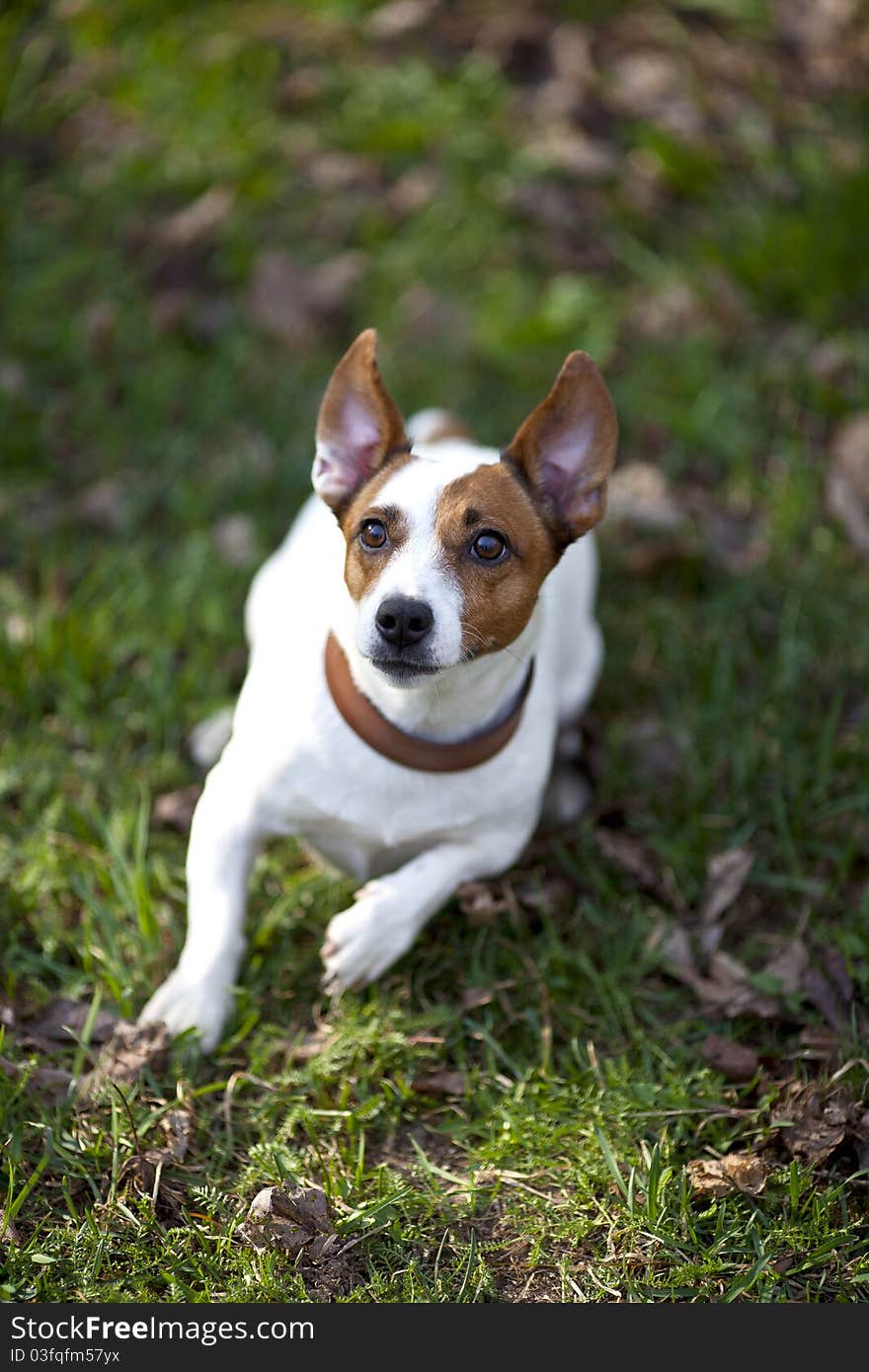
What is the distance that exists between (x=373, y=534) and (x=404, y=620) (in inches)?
10.1

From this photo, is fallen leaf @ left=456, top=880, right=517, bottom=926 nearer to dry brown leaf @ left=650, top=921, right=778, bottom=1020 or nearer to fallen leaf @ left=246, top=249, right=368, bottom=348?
dry brown leaf @ left=650, top=921, right=778, bottom=1020

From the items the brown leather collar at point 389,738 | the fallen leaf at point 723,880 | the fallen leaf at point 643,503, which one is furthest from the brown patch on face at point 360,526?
the fallen leaf at point 643,503

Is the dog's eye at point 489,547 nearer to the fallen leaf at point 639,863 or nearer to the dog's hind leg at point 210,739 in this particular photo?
the fallen leaf at point 639,863

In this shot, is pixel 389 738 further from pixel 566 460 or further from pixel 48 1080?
pixel 48 1080

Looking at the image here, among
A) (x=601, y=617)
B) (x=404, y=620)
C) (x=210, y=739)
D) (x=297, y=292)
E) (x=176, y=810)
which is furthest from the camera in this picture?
(x=297, y=292)

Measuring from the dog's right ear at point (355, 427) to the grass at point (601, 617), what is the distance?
1101mm

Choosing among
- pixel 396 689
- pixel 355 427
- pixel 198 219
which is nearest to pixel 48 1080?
pixel 396 689

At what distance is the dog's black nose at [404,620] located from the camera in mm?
2682

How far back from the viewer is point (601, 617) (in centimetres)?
449

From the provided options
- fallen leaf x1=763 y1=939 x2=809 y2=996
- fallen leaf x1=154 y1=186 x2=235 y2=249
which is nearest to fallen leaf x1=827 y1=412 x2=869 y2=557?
fallen leaf x1=763 y1=939 x2=809 y2=996

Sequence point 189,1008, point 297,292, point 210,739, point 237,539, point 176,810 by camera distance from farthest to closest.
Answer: point 297,292
point 237,539
point 210,739
point 176,810
point 189,1008

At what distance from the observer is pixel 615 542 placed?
15.5ft

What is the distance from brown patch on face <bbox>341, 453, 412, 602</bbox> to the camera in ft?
9.20

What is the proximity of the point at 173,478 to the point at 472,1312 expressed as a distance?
10.3 feet
